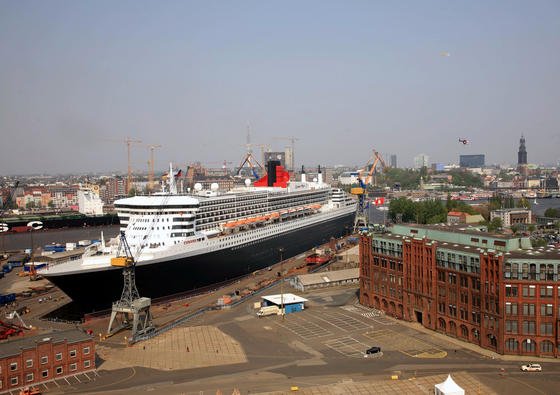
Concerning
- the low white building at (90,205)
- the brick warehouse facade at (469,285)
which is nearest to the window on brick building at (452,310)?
the brick warehouse facade at (469,285)

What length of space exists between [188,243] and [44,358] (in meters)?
20.9

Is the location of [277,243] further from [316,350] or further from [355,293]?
[316,350]

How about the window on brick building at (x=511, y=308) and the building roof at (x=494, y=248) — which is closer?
the window on brick building at (x=511, y=308)

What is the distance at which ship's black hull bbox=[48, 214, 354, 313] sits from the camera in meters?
45.7

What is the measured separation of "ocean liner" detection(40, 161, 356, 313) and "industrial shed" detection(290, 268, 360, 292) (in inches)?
318

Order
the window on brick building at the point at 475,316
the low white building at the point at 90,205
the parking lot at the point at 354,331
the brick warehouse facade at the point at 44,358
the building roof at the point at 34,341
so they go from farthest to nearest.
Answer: the low white building at the point at 90,205, the window on brick building at the point at 475,316, the parking lot at the point at 354,331, the building roof at the point at 34,341, the brick warehouse facade at the point at 44,358

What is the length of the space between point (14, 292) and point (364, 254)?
132 feet

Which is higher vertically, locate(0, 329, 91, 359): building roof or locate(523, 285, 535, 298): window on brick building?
locate(523, 285, 535, 298): window on brick building

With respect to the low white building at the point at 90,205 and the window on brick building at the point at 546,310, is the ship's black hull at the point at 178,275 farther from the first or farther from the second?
the low white building at the point at 90,205

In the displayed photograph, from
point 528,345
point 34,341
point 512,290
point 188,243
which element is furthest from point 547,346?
point 34,341

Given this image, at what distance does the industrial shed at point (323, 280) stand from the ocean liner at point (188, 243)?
318 inches

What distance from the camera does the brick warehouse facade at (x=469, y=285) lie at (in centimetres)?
3500

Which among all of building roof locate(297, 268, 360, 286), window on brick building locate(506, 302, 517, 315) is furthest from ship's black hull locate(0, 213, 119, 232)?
window on brick building locate(506, 302, 517, 315)

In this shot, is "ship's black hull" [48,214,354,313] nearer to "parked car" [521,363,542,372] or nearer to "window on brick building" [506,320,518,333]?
"window on brick building" [506,320,518,333]
